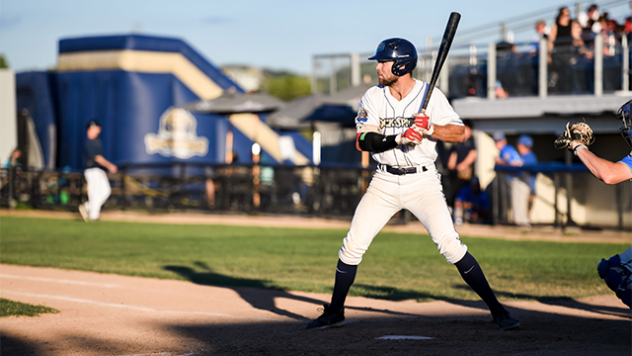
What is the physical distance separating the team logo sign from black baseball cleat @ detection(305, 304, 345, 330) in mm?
17895

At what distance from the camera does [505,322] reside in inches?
207

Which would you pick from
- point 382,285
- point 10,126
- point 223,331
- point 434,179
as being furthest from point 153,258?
point 10,126

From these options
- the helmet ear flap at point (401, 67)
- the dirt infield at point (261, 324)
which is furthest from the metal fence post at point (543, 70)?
the helmet ear flap at point (401, 67)

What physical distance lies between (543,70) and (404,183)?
40.7 feet

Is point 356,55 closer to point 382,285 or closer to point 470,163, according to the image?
point 470,163

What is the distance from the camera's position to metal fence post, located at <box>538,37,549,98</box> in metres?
16.1

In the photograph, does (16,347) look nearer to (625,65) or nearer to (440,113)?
(440,113)

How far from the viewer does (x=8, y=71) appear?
23266mm

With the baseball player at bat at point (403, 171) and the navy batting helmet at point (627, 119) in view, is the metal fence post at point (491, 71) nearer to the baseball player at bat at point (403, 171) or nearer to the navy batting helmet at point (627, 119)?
the baseball player at bat at point (403, 171)

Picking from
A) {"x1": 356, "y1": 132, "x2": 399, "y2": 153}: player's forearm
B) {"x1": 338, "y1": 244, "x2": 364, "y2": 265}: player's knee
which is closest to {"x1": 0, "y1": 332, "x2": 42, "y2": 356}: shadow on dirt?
{"x1": 338, "y1": 244, "x2": 364, "y2": 265}: player's knee

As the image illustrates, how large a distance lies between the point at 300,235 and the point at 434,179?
853 centimetres

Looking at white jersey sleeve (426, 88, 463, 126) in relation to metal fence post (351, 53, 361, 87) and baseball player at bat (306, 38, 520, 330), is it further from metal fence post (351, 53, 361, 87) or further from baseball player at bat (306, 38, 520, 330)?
metal fence post (351, 53, 361, 87)

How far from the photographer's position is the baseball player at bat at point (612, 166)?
13.4ft

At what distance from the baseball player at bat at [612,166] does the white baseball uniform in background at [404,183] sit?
3.15 ft
